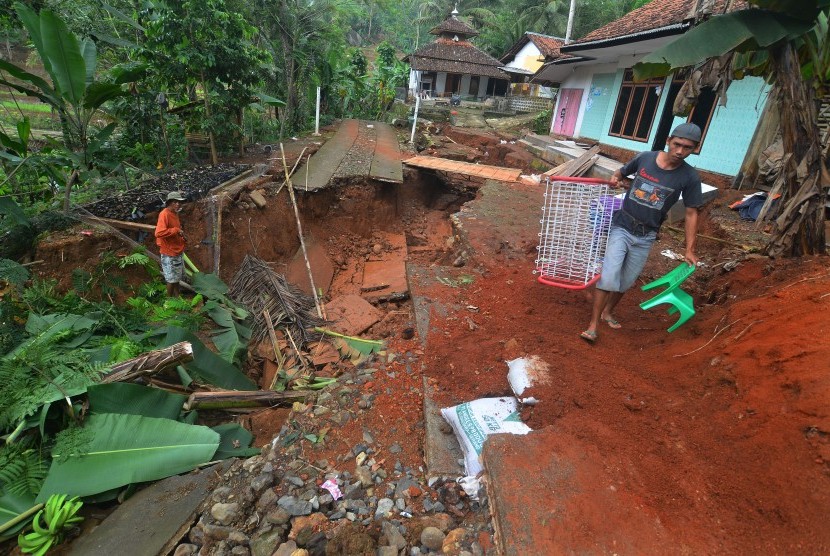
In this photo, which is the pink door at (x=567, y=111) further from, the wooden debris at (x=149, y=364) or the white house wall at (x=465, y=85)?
the wooden debris at (x=149, y=364)

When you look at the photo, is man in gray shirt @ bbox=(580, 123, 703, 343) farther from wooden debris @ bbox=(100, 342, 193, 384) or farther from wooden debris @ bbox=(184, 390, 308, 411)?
wooden debris @ bbox=(100, 342, 193, 384)

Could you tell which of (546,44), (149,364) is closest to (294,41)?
(149,364)

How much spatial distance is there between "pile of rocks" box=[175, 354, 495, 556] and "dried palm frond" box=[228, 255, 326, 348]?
8.00 ft

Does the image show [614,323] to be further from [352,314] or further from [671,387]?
[352,314]

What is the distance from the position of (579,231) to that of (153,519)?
3957 mm

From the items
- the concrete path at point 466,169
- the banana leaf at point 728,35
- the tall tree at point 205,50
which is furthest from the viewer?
the concrete path at point 466,169

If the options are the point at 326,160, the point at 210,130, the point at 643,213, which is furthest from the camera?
the point at 326,160

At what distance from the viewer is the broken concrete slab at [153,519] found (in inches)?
87.4

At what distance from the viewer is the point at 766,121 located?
703 centimetres

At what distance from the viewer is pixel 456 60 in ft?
81.6

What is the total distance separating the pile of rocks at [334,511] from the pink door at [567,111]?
48.6 feet

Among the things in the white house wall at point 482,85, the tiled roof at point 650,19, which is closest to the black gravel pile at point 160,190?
the tiled roof at point 650,19

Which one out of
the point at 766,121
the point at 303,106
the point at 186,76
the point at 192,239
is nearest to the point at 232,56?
the point at 186,76

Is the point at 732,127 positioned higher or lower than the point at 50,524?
higher
